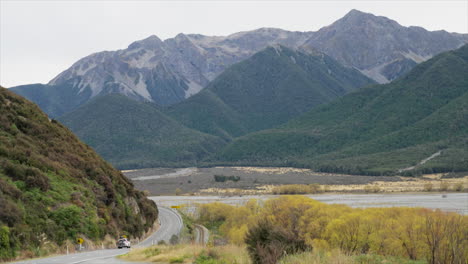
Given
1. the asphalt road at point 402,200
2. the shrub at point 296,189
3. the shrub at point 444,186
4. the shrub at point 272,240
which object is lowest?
the asphalt road at point 402,200

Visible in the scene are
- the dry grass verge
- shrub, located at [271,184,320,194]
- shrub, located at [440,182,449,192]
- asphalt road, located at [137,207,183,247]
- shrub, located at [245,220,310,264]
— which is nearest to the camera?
shrub, located at [245,220,310,264]

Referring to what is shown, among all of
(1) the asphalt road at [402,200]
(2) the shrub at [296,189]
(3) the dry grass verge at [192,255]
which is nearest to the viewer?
(3) the dry grass verge at [192,255]

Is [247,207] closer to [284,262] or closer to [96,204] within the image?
[96,204]

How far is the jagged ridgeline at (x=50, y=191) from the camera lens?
3581 cm

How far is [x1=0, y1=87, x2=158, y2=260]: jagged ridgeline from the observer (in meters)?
35.8

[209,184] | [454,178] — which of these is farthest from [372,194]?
[209,184]

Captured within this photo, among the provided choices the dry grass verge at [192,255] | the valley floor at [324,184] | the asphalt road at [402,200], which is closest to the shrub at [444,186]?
the valley floor at [324,184]

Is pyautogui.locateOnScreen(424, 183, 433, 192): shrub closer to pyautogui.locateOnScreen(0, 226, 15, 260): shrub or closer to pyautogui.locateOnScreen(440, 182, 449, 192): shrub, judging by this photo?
pyautogui.locateOnScreen(440, 182, 449, 192): shrub

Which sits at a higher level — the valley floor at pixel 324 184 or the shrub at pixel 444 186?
the valley floor at pixel 324 184

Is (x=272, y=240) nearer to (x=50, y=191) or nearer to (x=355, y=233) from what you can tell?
(x=50, y=191)

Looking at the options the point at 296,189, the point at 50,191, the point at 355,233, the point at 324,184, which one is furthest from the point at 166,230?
the point at 324,184

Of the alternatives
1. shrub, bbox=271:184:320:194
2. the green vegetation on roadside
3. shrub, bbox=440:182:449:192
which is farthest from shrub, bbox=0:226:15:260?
shrub, bbox=440:182:449:192

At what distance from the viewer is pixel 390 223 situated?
57.1 meters

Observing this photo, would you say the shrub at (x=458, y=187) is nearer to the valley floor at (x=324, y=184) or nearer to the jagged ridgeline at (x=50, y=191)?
the valley floor at (x=324, y=184)
